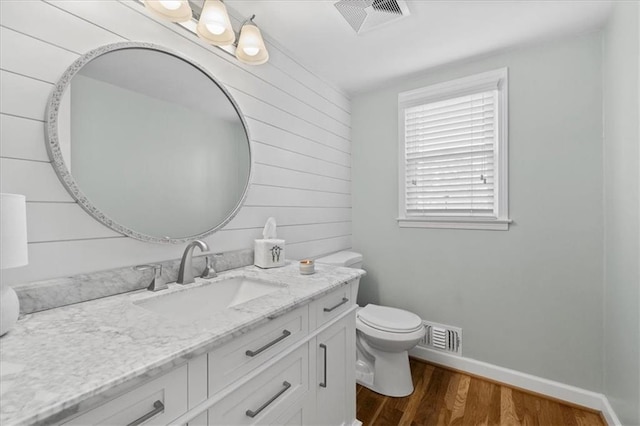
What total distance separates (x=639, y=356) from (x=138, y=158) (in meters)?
2.32

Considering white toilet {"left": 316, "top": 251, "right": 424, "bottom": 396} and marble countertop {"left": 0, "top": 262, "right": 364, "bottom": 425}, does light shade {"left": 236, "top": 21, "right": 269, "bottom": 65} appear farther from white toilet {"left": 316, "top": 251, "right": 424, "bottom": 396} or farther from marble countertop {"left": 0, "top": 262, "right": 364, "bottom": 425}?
white toilet {"left": 316, "top": 251, "right": 424, "bottom": 396}

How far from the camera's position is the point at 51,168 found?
0.99m

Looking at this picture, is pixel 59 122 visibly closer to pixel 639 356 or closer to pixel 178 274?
pixel 178 274

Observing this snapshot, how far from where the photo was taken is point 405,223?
7.99 ft

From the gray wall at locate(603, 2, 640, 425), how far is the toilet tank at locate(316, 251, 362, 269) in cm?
155

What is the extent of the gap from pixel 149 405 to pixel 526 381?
2321mm

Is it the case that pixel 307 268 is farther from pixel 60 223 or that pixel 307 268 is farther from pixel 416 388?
pixel 416 388

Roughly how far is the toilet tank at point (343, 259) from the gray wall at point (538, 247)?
17.2 inches

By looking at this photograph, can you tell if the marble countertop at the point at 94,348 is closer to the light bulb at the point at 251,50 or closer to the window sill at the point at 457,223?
the light bulb at the point at 251,50

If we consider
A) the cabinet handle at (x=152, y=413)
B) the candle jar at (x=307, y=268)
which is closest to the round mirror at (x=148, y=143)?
the candle jar at (x=307, y=268)

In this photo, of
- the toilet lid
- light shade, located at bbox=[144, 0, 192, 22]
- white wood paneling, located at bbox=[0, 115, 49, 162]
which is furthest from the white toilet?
light shade, located at bbox=[144, 0, 192, 22]

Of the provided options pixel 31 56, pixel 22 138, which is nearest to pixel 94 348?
pixel 22 138

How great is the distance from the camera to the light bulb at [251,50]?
1.54 metres

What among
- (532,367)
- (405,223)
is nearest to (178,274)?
(405,223)
